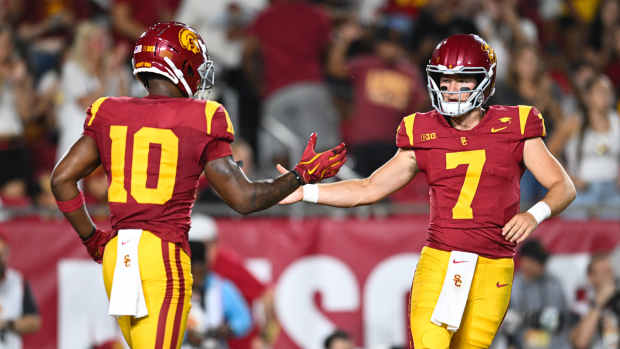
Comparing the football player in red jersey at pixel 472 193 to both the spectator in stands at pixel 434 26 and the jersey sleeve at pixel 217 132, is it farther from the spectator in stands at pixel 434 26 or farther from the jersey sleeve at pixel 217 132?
the spectator in stands at pixel 434 26

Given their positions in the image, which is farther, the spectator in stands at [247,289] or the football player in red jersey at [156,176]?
the spectator in stands at [247,289]

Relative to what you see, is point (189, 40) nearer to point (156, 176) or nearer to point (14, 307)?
point (156, 176)

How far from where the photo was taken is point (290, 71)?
1007cm

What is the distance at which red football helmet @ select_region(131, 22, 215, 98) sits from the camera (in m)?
4.85

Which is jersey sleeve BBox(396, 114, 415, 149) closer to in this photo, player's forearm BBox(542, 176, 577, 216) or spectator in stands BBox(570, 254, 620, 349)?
player's forearm BBox(542, 176, 577, 216)

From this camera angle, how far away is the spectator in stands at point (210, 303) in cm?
751

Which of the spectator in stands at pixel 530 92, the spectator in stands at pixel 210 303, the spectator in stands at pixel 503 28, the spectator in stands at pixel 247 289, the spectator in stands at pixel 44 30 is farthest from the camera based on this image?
the spectator in stands at pixel 503 28

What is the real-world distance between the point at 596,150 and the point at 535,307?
77.5 inches

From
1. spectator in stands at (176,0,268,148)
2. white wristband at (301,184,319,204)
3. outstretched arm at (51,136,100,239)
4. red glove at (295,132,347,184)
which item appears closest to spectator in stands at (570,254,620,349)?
spectator in stands at (176,0,268,148)

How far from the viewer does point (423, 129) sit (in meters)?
5.36

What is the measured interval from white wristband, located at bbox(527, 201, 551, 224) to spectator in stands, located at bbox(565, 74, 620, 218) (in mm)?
4515

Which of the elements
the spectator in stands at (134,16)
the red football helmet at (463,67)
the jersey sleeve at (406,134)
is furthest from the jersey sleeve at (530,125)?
the spectator in stands at (134,16)

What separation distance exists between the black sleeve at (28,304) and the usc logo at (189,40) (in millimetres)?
3718

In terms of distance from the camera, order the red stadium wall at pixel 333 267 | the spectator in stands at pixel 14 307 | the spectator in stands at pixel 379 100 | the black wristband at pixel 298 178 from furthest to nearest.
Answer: the spectator in stands at pixel 379 100 → the red stadium wall at pixel 333 267 → the spectator in stands at pixel 14 307 → the black wristband at pixel 298 178
